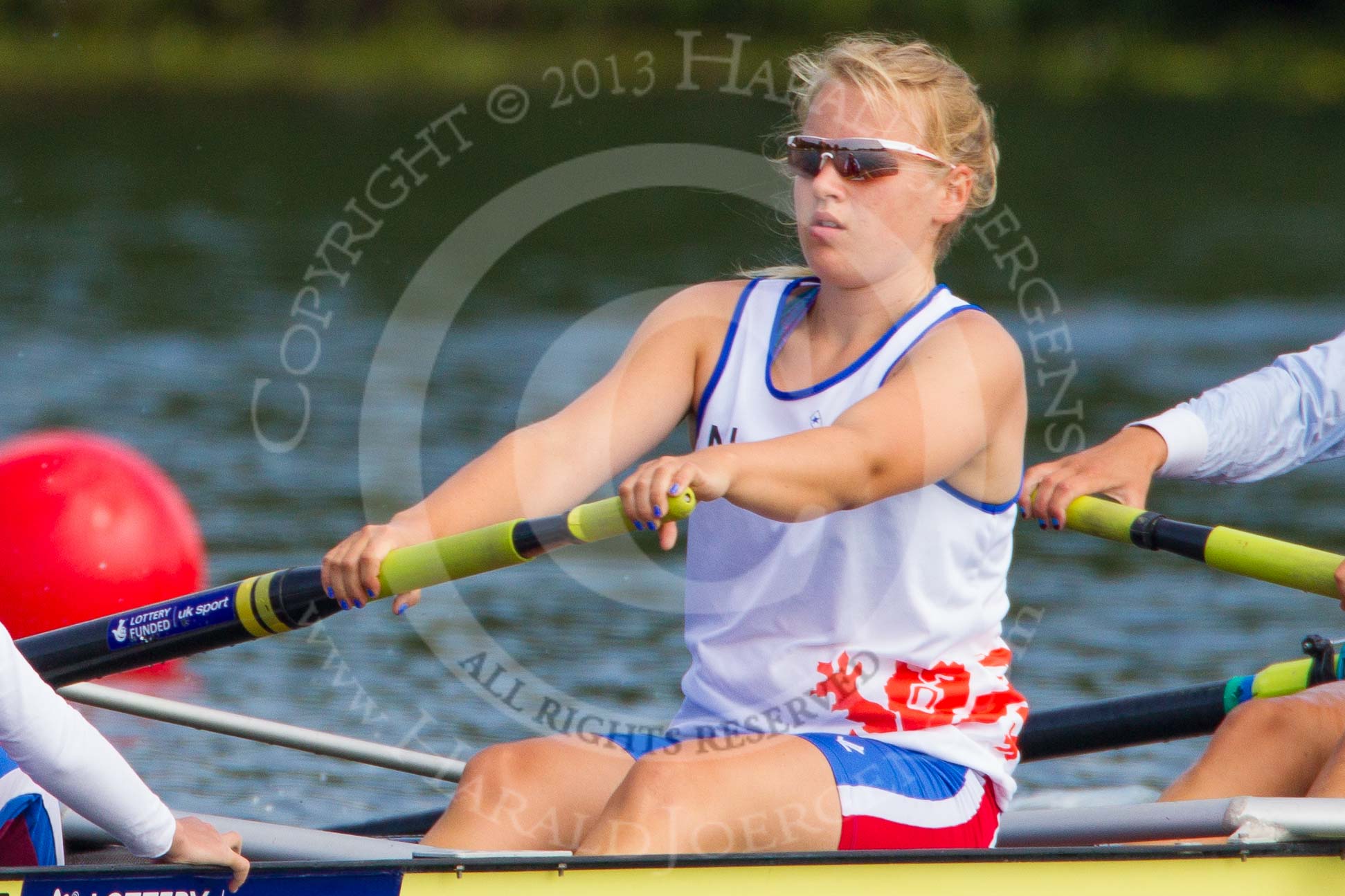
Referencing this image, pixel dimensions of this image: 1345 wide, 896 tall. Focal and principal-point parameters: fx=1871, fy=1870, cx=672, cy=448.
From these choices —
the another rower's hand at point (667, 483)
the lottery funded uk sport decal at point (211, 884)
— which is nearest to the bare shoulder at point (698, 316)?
the another rower's hand at point (667, 483)

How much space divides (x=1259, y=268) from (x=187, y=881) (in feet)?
38.0

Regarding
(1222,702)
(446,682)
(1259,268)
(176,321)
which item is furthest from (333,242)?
(1222,702)

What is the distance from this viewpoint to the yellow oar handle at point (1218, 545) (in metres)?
2.91

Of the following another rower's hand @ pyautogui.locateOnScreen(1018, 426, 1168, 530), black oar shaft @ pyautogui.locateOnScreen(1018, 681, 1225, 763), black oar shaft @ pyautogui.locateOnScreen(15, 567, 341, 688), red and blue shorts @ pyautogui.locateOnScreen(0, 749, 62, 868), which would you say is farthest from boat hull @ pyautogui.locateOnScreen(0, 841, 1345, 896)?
black oar shaft @ pyautogui.locateOnScreen(1018, 681, 1225, 763)

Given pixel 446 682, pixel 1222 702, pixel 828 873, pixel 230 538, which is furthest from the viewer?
pixel 230 538

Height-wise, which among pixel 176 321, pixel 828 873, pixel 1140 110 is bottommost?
pixel 828 873

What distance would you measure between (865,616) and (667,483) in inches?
15.8

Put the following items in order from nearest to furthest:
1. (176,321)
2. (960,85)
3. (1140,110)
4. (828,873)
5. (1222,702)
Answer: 1. (828,873)
2. (960,85)
3. (1222,702)
4. (176,321)
5. (1140,110)

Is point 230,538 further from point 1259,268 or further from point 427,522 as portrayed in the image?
point 1259,268

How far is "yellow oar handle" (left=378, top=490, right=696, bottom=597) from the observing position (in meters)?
2.57

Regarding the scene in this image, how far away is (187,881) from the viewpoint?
7.99 feet

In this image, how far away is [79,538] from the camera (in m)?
5.27

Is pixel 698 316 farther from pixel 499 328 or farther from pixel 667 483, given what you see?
pixel 499 328

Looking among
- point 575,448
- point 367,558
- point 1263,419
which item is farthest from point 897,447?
point 1263,419
